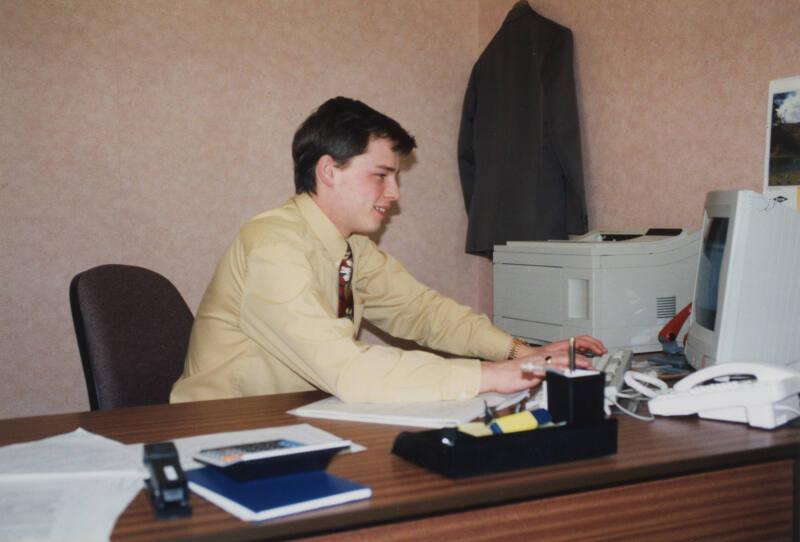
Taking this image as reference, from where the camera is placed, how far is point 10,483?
110 cm

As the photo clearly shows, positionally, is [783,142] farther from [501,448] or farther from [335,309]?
[501,448]

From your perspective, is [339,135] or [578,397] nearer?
[578,397]

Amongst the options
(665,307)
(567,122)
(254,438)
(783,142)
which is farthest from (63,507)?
(567,122)

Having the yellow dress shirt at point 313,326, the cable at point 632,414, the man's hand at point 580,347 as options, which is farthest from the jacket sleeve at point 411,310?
the cable at point 632,414

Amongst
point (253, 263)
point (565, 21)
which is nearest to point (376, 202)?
point (253, 263)

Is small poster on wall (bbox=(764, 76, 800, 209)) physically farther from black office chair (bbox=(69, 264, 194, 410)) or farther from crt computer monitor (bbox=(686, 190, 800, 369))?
black office chair (bbox=(69, 264, 194, 410))

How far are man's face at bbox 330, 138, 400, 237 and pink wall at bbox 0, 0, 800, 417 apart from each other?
1.19 metres

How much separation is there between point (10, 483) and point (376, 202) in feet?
3.85

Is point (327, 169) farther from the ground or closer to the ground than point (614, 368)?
farther from the ground

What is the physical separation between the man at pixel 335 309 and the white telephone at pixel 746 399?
10.2 inches

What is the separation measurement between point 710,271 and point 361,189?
2.74 feet

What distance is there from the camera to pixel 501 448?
114 centimetres

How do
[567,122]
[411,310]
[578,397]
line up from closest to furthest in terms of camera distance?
[578,397]
[411,310]
[567,122]

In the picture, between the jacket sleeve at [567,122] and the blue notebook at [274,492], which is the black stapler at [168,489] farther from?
the jacket sleeve at [567,122]
